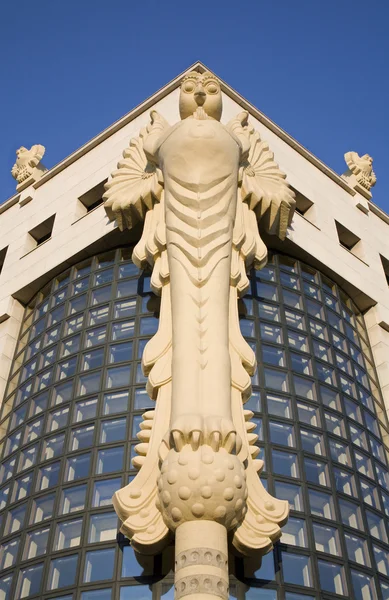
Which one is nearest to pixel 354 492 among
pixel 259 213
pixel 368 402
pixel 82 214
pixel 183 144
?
pixel 368 402

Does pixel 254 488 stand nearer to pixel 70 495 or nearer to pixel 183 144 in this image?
pixel 70 495

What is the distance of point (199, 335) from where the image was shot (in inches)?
474

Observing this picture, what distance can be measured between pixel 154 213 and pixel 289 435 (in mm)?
5123

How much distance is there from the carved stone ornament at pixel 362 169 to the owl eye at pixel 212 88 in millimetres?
8692

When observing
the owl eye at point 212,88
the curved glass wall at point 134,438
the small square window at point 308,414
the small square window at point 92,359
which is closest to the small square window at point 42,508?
the curved glass wall at point 134,438

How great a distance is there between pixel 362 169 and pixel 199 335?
13.4m

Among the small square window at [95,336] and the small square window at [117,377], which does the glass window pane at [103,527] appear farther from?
the small square window at [95,336]

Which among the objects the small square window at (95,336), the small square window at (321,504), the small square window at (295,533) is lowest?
the small square window at (295,533)

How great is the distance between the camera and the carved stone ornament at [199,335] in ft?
32.3

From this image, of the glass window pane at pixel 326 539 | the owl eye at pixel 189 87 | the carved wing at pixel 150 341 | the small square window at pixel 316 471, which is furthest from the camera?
the owl eye at pixel 189 87

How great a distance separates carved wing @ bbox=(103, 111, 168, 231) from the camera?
15445 mm

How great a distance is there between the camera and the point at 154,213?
15.2m

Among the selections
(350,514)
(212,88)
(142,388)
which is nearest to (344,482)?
(350,514)

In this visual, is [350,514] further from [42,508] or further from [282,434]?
[42,508]
